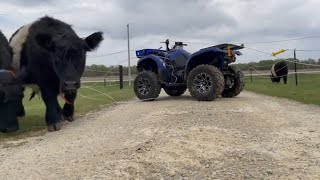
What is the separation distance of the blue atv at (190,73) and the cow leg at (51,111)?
4.57 m

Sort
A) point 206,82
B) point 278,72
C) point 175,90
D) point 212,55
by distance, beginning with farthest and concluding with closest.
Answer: point 278,72, point 175,90, point 212,55, point 206,82

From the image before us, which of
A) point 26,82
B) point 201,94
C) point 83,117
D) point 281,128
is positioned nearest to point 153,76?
point 201,94

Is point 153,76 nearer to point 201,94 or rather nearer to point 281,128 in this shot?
point 201,94

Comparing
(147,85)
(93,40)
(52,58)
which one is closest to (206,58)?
(147,85)

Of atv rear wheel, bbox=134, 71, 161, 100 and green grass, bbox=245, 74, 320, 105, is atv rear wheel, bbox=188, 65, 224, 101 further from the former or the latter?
green grass, bbox=245, 74, 320, 105

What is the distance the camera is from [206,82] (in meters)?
13.8

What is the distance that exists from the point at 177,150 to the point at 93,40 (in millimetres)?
4813

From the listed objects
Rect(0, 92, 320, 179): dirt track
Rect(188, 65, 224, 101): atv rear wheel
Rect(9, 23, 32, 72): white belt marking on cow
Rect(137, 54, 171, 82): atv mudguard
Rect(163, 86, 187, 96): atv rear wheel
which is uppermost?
Rect(9, 23, 32, 72): white belt marking on cow

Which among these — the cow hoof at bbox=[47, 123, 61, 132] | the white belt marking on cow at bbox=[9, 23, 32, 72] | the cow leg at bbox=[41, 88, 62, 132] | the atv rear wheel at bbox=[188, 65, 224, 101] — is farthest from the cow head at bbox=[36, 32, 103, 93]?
the atv rear wheel at bbox=[188, 65, 224, 101]

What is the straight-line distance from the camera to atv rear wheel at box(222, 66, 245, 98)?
15.4 meters

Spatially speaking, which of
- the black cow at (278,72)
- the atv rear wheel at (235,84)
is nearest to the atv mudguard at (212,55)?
the atv rear wheel at (235,84)

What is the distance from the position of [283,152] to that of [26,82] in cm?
654

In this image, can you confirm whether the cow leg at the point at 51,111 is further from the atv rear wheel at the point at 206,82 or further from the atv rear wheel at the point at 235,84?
the atv rear wheel at the point at 235,84

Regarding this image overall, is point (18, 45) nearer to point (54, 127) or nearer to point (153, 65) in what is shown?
point (54, 127)
